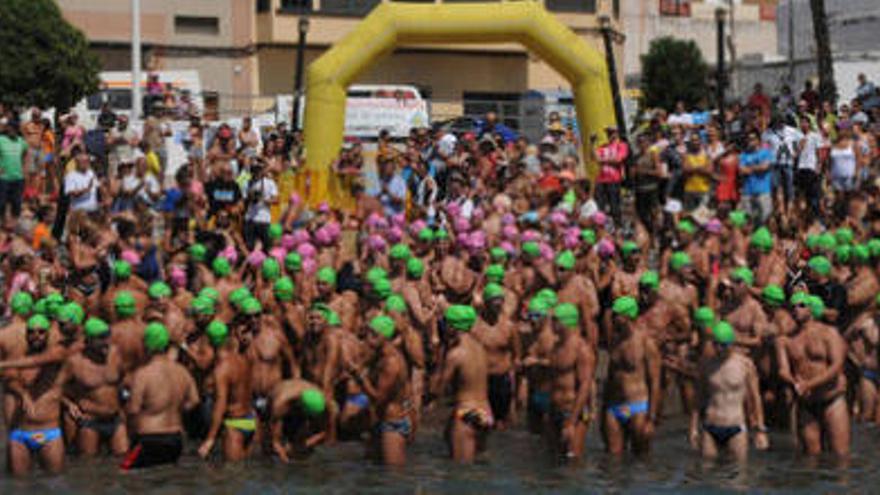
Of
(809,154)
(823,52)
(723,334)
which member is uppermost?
(823,52)

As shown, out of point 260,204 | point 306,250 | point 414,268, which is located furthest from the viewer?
point 260,204

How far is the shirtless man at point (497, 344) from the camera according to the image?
16.2m

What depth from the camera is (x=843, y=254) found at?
18.2 metres

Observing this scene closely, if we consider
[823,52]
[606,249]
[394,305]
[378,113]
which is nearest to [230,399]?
[394,305]

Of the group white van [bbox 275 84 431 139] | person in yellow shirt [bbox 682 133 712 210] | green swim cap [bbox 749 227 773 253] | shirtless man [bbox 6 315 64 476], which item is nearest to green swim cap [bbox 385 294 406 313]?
shirtless man [bbox 6 315 64 476]

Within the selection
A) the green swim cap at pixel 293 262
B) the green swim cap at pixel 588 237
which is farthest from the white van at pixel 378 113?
the green swim cap at pixel 293 262

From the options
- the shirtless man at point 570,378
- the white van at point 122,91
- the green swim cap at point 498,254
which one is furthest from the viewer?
the white van at point 122,91

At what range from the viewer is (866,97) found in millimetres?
29625

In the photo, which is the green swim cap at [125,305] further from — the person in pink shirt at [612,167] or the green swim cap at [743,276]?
the person in pink shirt at [612,167]

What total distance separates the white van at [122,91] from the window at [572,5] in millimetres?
17821

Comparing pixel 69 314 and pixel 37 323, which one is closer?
pixel 37 323

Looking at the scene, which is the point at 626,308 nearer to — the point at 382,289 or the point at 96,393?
the point at 382,289

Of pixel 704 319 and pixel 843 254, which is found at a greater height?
pixel 843 254

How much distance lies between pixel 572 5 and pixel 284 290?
40.8 meters
